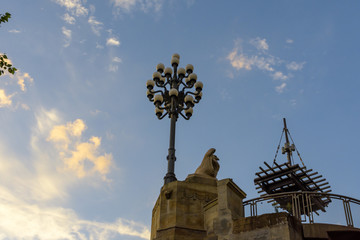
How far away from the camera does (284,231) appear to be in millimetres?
10617

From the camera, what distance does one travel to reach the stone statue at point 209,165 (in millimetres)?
14961

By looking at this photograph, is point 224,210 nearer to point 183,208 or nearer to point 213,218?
point 213,218

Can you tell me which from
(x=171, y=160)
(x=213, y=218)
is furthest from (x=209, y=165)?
(x=213, y=218)

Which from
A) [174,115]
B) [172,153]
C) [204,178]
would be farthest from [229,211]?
[174,115]

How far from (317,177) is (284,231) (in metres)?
7.55

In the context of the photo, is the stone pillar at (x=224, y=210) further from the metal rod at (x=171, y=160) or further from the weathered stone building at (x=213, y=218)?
the metal rod at (x=171, y=160)

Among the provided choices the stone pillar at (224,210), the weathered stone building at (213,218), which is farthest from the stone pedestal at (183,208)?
the stone pillar at (224,210)

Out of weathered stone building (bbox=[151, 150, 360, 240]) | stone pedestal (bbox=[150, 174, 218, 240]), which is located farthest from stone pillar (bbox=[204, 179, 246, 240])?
stone pedestal (bbox=[150, 174, 218, 240])

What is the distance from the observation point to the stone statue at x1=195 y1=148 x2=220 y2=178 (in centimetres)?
1496

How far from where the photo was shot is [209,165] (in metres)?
15.1

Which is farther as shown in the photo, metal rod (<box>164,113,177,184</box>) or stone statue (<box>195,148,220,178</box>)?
stone statue (<box>195,148,220,178</box>)

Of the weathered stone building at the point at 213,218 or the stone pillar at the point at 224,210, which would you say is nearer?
the weathered stone building at the point at 213,218

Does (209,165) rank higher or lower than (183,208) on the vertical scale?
higher

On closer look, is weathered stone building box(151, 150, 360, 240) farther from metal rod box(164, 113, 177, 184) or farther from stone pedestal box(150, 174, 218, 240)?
metal rod box(164, 113, 177, 184)
